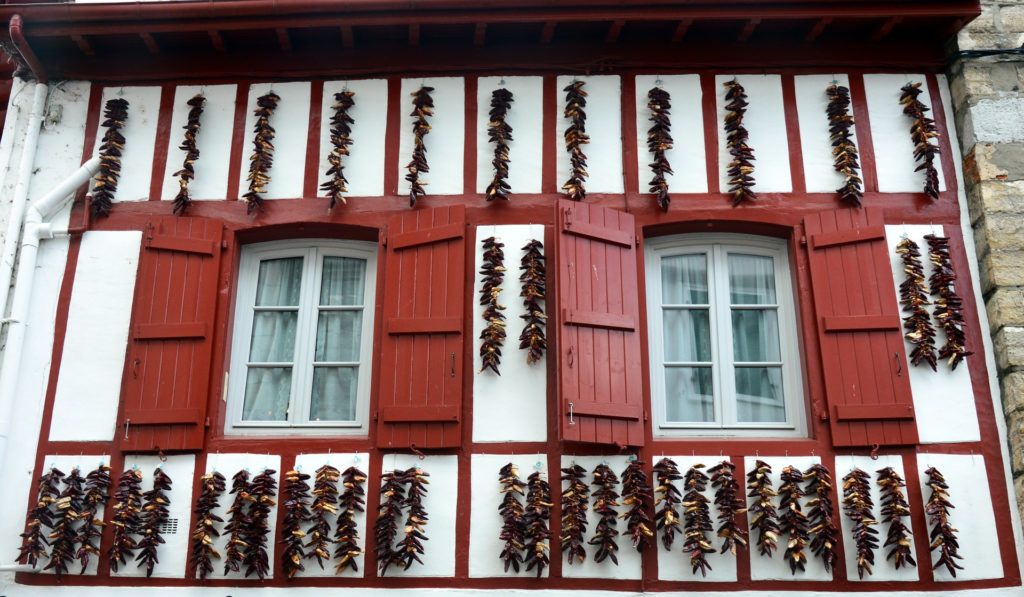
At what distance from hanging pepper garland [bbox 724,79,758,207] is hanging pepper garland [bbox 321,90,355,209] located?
7.44 ft

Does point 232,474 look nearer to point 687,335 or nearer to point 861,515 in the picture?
point 687,335

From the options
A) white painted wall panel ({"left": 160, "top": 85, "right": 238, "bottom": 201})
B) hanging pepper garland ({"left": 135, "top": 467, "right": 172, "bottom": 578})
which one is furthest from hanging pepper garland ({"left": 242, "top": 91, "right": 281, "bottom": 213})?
hanging pepper garland ({"left": 135, "top": 467, "right": 172, "bottom": 578})

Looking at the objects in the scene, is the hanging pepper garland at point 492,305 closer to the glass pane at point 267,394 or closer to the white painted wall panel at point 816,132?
the glass pane at point 267,394

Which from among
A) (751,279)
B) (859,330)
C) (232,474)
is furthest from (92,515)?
(859,330)

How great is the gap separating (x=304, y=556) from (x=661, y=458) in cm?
193

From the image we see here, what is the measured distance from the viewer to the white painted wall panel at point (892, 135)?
19.0 ft

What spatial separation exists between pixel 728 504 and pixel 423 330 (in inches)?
73.3

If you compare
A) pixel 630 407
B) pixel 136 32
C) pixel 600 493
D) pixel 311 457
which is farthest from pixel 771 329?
pixel 136 32

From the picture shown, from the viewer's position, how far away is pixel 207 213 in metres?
5.88

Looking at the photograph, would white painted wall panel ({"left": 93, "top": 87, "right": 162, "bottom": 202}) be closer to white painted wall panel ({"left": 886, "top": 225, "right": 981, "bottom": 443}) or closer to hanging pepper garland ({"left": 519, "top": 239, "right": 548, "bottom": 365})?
hanging pepper garland ({"left": 519, "top": 239, "right": 548, "bottom": 365})

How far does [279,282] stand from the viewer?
19.5 feet

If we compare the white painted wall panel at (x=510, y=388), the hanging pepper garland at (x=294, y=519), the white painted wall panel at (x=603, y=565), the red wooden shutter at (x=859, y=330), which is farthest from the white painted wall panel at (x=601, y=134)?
the hanging pepper garland at (x=294, y=519)

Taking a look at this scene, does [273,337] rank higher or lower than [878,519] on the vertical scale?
higher

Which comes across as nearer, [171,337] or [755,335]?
[171,337]
